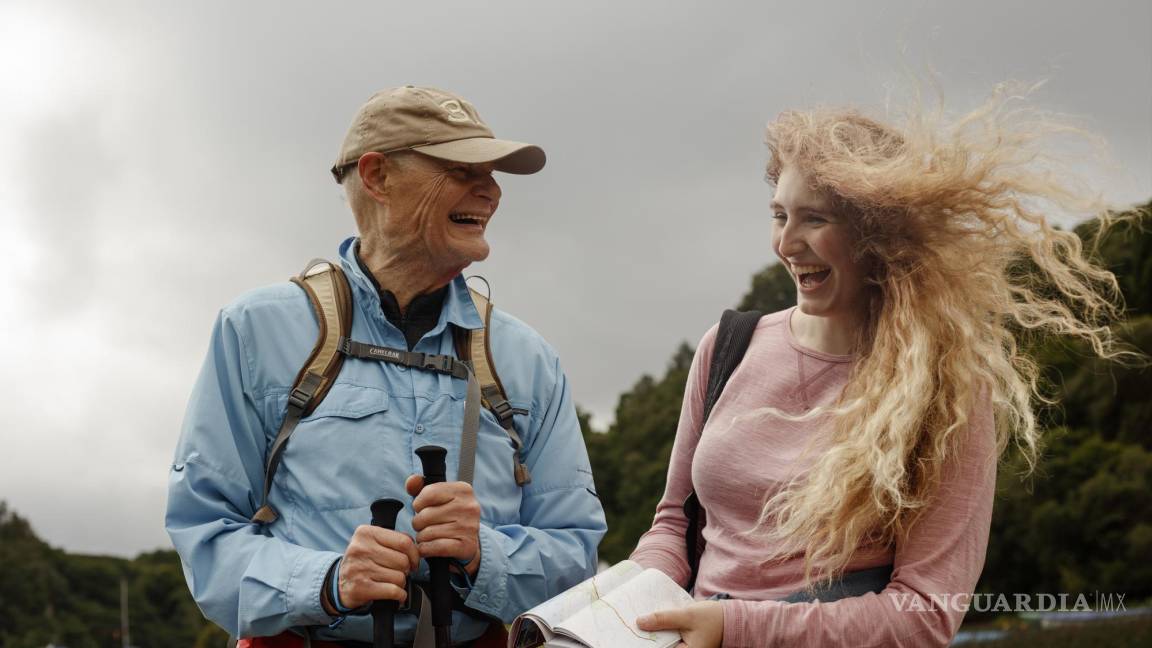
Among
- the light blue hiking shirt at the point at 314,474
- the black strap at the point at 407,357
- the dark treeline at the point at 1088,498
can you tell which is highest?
the black strap at the point at 407,357

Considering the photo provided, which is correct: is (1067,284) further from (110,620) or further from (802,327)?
(110,620)

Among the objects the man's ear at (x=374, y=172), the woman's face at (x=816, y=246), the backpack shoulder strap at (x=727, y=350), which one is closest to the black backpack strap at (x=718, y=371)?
the backpack shoulder strap at (x=727, y=350)

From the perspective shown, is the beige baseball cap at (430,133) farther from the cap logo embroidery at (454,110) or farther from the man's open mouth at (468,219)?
the man's open mouth at (468,219)

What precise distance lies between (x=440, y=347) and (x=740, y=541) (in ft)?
4.31

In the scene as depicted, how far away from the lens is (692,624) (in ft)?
13.7

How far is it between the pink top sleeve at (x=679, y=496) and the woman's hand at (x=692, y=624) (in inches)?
21.3

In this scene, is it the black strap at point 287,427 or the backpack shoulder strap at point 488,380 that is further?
the backpack shoulder strap at point 488,380

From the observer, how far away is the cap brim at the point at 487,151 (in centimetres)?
489

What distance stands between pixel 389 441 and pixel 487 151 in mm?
1090

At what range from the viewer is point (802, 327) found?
4.83 m

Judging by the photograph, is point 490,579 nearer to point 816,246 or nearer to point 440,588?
point 440,588

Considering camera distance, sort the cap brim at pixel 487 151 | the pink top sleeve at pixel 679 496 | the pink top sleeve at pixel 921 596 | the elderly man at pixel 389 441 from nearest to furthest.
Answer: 1. the pink top sleeve at pixel 921 596
2. the elderly man at pixel 389 441
3. the pink top sleeve at pixel 679 496
4. the cap brim at pixel 487 151

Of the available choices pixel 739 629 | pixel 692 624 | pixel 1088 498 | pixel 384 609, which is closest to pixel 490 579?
pixel 384 609

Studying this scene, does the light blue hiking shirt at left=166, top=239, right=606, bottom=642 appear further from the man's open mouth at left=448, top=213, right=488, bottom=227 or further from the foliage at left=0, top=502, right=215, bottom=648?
Answer: the foliage at left=0, top=502, right=215, bottom=648
